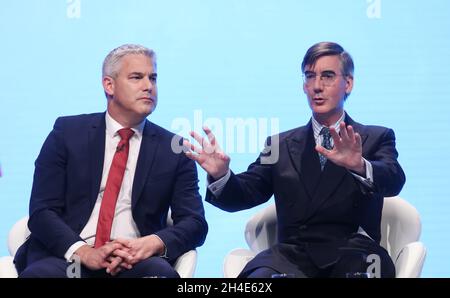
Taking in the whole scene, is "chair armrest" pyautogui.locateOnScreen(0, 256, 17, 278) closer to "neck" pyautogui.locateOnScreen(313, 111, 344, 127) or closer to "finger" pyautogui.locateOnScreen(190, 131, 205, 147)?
"finger" pyautogui.locateOnScreen(190, 131, 205, 147)

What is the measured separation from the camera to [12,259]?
3912mm

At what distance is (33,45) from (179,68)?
2.47ft

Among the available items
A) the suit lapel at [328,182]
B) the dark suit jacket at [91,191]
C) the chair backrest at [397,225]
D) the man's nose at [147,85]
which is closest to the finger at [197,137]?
the dark suit jacket at [91,191]

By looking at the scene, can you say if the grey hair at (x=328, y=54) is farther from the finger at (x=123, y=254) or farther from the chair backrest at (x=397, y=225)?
the finger at (x=123, y=254)

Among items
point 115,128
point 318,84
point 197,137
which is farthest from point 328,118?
point 115,128

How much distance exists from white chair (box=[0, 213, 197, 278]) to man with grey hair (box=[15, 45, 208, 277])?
0.03m

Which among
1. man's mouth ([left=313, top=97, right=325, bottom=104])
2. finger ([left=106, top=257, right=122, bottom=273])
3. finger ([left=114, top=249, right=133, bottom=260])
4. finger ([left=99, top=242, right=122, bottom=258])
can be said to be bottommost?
finger ([left=106, top=257, right=122, bottom=273])

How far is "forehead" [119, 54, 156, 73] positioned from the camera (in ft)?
13.3

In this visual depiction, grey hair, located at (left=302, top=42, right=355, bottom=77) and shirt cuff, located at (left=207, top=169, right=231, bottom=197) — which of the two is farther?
grey hair, located at (left=302, top=42, right=355, bottom=77)

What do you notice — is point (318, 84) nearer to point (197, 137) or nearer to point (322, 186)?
point (322, 186)

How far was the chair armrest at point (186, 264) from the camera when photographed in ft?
12.3

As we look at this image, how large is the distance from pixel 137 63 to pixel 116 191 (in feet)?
1.94

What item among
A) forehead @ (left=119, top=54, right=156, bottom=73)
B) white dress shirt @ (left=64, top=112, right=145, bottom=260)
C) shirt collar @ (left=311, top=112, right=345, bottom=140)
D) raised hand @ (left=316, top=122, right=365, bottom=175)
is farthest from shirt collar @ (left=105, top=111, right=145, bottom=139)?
raised hand @ (left=316, top=122, right=365, bottom=175)
